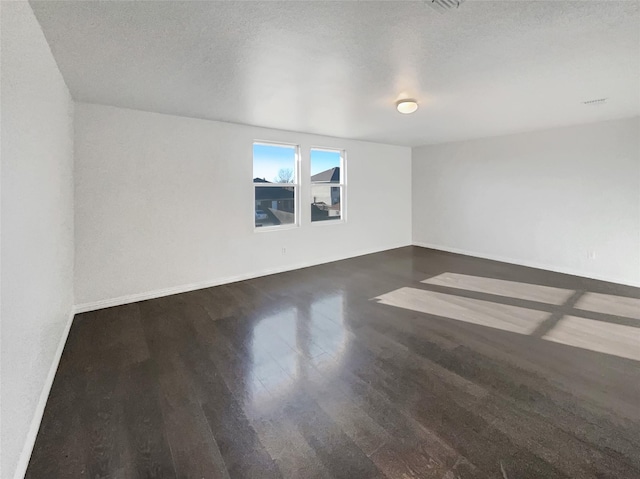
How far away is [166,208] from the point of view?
3.99 metres

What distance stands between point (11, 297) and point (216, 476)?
1.29m

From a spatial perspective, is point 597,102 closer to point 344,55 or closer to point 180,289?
point 344,55

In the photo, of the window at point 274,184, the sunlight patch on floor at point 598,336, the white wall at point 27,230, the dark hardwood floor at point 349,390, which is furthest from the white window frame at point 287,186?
the sunlight patch on floor at point 598,336

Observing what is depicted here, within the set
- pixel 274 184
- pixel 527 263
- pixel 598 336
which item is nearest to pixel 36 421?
pixel 274 184

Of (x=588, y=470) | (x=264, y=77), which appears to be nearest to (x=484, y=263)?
(x=588, y=470)

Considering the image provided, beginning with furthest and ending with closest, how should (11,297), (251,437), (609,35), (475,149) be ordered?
(475,149) → (609,35) → (251,437) → (11,297)

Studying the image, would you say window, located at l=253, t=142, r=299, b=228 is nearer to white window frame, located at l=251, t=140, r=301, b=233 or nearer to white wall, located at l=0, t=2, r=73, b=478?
white window frame, located at l=251, t=140, r=301, b=233

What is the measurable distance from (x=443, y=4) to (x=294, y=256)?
4191 millimetres

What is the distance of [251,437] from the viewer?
5.59 ft

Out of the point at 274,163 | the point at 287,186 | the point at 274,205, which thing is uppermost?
the point at 274,163

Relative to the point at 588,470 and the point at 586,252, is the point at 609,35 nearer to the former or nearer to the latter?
the point at 588,470

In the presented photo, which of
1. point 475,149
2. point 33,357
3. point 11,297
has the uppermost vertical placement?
point 475,149

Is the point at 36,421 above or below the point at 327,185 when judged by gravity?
below

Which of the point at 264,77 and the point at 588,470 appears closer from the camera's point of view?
the point at 588,470
